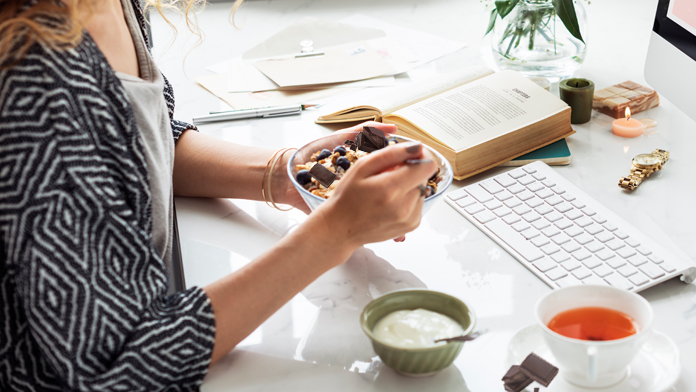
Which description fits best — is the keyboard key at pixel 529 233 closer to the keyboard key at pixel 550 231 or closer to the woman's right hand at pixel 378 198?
the keyboard key at pixel 550 231

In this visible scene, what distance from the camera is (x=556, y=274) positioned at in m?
0.83

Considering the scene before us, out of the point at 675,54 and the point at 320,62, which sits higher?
the point at 675,54

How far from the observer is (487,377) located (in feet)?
2.22

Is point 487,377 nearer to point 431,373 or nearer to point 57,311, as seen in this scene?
point 431,373

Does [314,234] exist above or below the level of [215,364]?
above

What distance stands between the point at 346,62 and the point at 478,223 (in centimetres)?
74

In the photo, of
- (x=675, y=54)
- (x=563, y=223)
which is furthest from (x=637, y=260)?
(x=675, y=54)

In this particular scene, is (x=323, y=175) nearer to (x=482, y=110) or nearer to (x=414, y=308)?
(x=414, y=308)

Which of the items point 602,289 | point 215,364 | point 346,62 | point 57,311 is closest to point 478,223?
point 602,289

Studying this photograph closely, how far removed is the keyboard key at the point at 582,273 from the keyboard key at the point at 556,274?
13 millimetres

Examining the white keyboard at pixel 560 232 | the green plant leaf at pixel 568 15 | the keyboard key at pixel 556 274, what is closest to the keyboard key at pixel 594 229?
the white keyboard at pixel 560 232

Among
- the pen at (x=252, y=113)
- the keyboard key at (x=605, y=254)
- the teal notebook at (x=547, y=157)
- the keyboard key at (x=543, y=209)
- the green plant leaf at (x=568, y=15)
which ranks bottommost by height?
the teal notebook at (x=547, y=157)

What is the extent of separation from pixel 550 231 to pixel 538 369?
32 centimetres

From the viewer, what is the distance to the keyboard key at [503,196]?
1011mm
